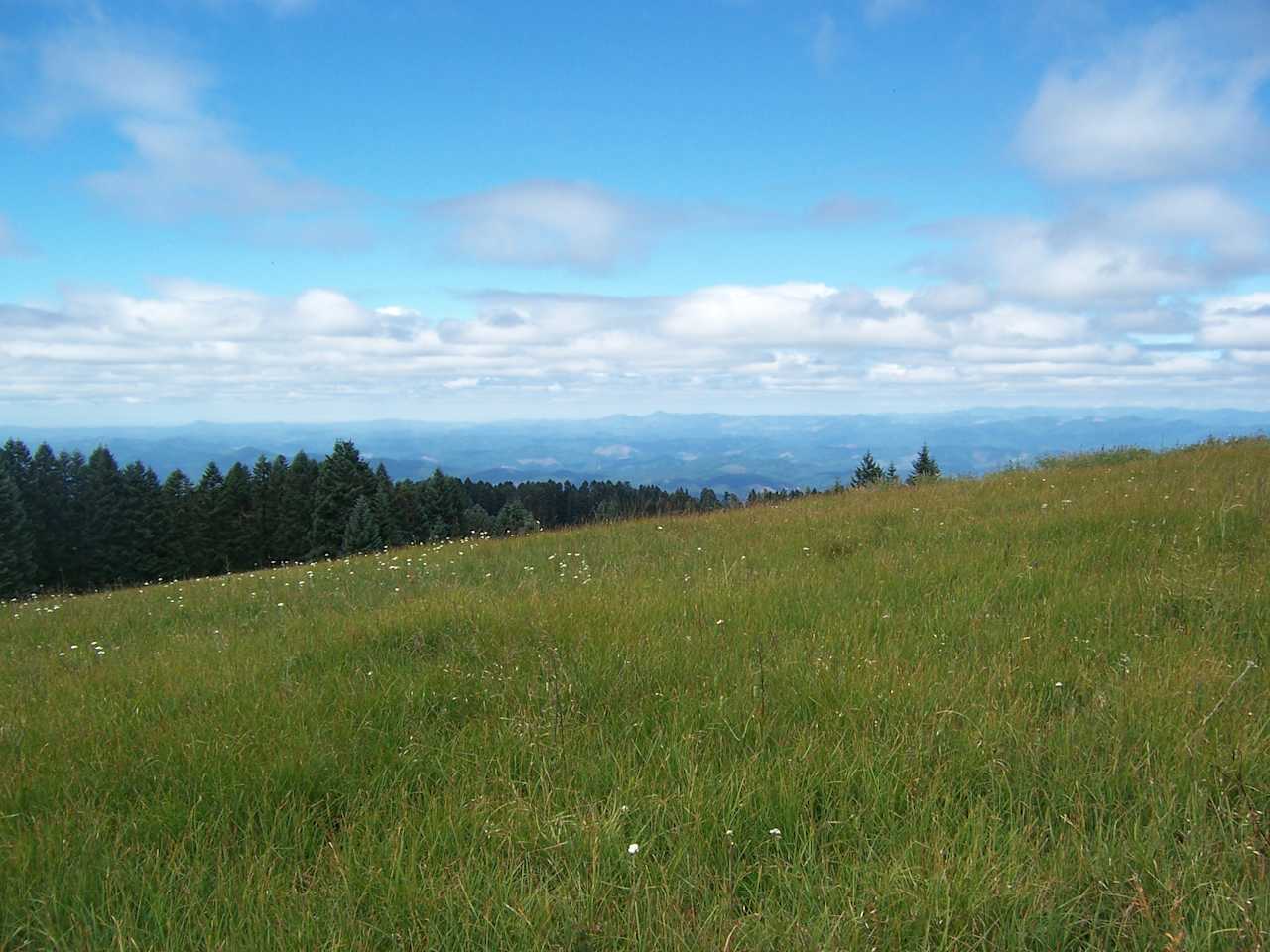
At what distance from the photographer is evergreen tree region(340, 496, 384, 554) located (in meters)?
49.9

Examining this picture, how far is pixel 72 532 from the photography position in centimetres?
5178

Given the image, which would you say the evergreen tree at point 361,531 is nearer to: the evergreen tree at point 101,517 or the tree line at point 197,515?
the tree line at point 197,515

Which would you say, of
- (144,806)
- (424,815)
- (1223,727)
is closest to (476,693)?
(424,815)

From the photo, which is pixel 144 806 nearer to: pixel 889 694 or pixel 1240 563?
pixel 889 694

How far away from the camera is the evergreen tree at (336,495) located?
5497cm

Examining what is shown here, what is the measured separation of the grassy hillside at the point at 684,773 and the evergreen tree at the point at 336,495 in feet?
170

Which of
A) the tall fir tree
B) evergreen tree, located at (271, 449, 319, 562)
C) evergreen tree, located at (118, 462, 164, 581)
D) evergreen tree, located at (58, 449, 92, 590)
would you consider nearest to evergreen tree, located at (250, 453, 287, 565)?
the tall fir tree

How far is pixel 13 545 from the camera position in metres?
41.6

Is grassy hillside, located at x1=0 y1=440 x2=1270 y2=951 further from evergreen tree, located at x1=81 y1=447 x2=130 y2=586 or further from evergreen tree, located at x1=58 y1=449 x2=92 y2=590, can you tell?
evergreen tree, located at x1=58 y1=449 x2=92 y2=590

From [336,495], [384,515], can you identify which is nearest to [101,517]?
[336,495]

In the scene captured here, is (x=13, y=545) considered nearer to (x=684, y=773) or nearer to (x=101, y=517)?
(x=101, y=517)

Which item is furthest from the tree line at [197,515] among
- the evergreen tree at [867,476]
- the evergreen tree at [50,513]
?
the evergreen tree at [867,476]

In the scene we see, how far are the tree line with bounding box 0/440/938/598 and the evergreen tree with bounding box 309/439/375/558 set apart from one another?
0.08 metres

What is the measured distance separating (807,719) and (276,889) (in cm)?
247
